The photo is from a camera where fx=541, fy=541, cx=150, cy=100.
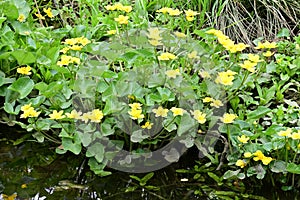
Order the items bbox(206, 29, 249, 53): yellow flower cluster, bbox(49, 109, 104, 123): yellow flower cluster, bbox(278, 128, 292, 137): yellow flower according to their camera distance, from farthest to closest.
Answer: bbox(206, 29, 249, 53): yellow flower cluster
bbox(49, 109, 104, 123): yellow flower cluster
bbox(278, 128, 292, 137): yellow flower

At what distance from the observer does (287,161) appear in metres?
1.98

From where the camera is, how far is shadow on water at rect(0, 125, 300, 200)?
2.02 m

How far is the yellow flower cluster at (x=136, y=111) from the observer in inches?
78.2

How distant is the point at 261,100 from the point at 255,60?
1.12 feet

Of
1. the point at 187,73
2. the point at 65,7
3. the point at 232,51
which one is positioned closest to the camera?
the point at 232,51

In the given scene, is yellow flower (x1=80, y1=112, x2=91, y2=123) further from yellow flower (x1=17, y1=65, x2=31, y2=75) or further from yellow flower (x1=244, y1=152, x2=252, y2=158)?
yellow flower (x1=244, y1=152, x2=252, y2=158)

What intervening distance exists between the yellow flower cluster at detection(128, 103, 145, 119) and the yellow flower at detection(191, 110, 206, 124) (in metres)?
0.21

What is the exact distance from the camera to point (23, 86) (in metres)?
2.22

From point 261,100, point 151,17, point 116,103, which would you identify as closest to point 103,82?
point 116,103

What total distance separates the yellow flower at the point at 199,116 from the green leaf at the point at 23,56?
71 centimetres

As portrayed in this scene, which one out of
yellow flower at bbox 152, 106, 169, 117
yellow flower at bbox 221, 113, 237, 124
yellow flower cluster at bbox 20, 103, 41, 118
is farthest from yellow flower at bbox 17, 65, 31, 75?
yellow flower at bbox 221, 113, 237, 124

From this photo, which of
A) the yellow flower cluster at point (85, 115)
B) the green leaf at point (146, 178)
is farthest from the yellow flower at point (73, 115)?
the green leaf at point (146, 178)

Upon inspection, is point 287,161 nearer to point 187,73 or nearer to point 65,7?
point 187,73

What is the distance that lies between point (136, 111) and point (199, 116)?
0.24 metres
